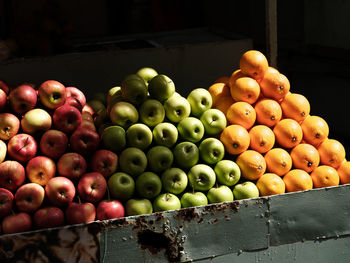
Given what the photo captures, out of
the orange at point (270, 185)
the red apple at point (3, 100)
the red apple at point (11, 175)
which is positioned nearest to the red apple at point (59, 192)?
the red apple at point (11, 175)

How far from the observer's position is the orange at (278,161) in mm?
2699

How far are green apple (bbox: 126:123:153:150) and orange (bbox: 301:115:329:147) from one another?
985mm

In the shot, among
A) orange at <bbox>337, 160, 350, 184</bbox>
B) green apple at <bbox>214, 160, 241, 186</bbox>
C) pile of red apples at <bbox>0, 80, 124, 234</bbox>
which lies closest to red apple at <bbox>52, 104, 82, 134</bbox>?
pile of red apples at <bbox>0, 80, 124, 234</bbox>

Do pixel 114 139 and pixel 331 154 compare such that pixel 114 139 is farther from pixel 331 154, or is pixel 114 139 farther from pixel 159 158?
pixel 331 154

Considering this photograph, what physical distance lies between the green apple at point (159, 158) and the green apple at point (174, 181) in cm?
4

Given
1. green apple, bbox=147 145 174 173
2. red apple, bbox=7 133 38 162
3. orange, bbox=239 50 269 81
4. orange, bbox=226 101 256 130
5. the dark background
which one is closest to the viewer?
red apple, bbox=7 133 38 162

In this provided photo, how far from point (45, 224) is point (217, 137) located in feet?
3.71

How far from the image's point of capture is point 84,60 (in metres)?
3.39

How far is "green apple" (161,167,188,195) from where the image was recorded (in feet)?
8.32

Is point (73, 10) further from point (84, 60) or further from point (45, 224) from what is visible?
point (45, 224)

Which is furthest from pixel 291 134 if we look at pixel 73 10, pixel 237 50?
pixel 73 10

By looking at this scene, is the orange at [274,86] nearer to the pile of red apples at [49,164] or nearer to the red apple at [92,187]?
the pile of red apples at [49,164]

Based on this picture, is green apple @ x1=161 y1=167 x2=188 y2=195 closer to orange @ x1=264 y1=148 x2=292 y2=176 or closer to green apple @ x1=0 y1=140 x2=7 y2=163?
orange @ x1=264 y1=148 x2=292 y2=176

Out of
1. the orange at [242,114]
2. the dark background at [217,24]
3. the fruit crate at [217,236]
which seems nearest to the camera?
the fruit crate at [217,236]
